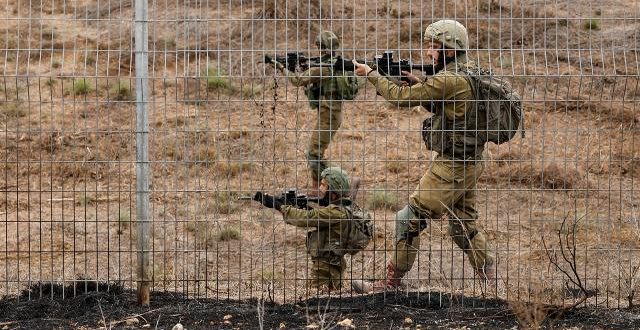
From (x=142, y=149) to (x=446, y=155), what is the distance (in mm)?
1944

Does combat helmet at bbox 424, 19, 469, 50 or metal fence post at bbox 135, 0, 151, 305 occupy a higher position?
combat helmet at bbox 424, 19, 469, 50

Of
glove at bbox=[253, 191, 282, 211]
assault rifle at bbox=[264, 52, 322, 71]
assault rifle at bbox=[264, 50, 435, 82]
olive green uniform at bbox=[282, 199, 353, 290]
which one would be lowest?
olive green uniform at bbox=[282, 199, 353, 290]

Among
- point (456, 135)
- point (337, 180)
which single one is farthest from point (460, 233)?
point (337, 180)

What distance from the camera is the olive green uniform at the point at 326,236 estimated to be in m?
8.45

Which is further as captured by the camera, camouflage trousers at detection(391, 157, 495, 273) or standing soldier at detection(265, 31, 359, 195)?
standing soldier at detection(265, 31, 359, 195)

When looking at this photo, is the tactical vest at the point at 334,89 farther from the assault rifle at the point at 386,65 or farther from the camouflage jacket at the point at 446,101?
the camouflage jacket at the point at 446,101

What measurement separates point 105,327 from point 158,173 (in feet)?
20.2

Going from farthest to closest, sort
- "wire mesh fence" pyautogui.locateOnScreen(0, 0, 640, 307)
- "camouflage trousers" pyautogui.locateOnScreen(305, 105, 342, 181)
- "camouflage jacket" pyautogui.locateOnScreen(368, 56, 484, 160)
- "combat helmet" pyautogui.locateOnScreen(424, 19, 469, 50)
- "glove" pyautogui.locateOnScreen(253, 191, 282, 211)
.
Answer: "camouflage trousers" pyautogui.locateOnScreen(305, 105, 342, 181) < "wire mesh fence" pyautogui.locateOnScreen(0, 0, 640, 307) < "glove" pyautogui.locateOnScreen(253, 191, 282, 211) < "combat helmet" pyautogui.locateOnScreen(424, 19, 469, 50) < "camouflage jacket" pyautogui.locateOnScreen(368, 56, 484, 160)

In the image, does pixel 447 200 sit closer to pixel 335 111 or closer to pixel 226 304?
pixel 226 304

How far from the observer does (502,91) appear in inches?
317

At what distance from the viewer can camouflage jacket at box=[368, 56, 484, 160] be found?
7.96 metres

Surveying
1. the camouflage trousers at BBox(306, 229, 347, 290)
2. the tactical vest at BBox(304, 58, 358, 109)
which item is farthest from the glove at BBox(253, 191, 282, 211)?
the tactical vest at BBox(304, 58, 358, 109)

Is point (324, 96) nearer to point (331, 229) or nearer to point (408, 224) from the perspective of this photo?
point (331, 229)

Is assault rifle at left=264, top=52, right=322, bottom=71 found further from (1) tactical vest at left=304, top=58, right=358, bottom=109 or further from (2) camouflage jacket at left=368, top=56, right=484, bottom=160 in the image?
(1) tactical vest at left=304, top=58, right=358, bottom=109
